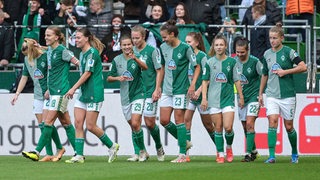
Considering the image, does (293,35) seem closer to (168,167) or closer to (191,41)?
(191,41)

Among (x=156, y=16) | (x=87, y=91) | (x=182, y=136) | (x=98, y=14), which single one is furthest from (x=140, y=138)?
(x=98, y=14)

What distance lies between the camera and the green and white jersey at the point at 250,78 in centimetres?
2019

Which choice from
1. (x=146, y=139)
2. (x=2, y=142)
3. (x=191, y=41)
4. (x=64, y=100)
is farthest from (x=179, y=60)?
(x=2, y=142)

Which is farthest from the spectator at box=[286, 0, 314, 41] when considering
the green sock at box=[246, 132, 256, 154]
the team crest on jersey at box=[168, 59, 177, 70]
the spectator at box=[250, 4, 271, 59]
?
the team crest on jersey at box=[168, 59, 177, 70]

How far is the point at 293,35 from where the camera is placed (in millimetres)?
23516

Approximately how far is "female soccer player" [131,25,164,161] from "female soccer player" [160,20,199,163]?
183 millimetres

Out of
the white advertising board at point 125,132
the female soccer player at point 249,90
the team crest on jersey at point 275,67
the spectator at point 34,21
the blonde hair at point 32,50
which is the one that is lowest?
the white advertising board at point 125,132

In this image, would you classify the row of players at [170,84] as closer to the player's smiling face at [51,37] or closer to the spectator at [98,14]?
the player's smiling face at [51,37]

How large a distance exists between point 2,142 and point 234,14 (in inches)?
234

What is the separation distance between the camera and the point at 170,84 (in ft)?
64.8

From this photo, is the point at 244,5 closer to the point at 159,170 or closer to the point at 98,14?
the point at 98,14

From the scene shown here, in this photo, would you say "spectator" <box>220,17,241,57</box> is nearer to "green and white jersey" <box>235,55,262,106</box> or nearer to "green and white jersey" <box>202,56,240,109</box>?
"green and white jersey" <box>235,55,262,106</box>

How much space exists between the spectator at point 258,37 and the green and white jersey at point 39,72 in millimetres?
4739

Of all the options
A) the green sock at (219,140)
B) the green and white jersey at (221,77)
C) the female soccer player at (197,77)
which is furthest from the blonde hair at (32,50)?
the green sock at (219,140)
